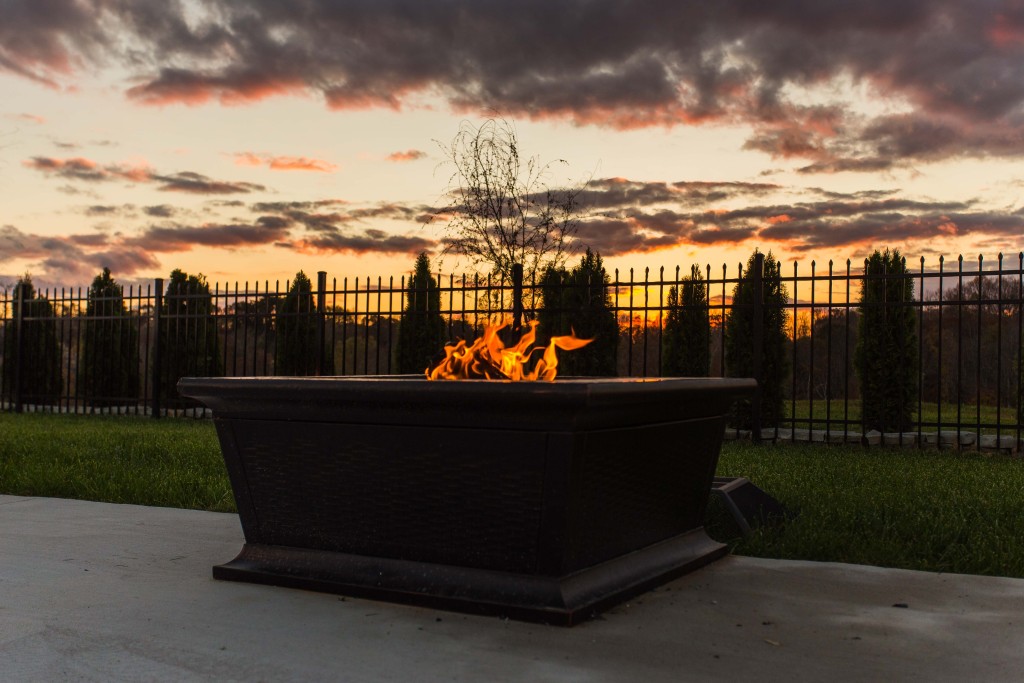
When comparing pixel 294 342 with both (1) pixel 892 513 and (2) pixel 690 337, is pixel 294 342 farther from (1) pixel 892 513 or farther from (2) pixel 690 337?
(1) pixel 892 513

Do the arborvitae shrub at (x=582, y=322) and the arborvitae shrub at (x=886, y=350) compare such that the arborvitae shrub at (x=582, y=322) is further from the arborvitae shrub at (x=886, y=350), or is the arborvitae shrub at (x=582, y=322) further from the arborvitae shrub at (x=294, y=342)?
the arborvitae shrub at (x=294, y=342)

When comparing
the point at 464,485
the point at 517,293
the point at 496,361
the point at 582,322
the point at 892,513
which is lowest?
the point at 892,513

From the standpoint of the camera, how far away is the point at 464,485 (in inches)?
126

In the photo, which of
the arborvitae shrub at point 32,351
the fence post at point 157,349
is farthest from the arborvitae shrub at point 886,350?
the arborvitae shrub at point 32,351

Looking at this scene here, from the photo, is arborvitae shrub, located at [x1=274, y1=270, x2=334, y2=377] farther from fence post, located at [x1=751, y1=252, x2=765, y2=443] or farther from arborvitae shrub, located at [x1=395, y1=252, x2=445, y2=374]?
fence post, located at [x1=751, y1=252, x2=765, y2=443]

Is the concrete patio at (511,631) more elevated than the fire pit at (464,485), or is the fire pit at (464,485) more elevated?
the fire pit at (464,485)

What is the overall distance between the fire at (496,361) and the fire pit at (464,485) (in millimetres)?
→ 537

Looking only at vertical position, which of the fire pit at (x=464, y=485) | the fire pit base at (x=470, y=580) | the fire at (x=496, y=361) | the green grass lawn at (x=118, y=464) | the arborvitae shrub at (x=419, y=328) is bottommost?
the green grass lawn at (x=118, y=464)

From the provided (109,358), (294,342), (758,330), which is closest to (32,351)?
(109,358)

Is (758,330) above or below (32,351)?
above

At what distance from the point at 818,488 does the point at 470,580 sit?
3861 mm

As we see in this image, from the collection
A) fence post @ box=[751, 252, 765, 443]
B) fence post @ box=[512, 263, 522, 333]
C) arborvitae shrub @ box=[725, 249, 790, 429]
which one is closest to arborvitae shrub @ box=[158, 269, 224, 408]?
fence post @ box=[512, 263, 522, 333]

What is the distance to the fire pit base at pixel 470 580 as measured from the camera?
310 centimetres

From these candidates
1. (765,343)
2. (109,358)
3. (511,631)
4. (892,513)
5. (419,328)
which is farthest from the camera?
(109,358)
